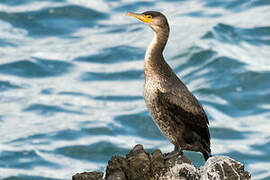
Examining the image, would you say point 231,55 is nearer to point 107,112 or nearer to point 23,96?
point 107,112

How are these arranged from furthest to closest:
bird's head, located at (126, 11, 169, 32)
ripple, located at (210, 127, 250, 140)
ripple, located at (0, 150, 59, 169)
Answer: ripple, located at (210, 127, 250, 140) < ripple, located at (0, 150, 59, 169) < bird's head, located at (126, 11, 169, 32)

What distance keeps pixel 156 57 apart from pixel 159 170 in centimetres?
224

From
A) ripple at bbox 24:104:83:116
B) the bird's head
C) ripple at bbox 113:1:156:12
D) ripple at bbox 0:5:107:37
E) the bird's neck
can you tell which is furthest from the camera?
ripple at bbox 113:1:156:12

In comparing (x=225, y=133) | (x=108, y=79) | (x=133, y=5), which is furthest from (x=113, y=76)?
(x=133, y=5)

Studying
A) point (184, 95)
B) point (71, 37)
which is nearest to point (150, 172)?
point (184, 95)

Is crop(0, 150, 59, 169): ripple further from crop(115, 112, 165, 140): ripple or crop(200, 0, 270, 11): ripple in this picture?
crop(200, 0, 270, 11): ripple

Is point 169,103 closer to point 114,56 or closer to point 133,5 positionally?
point 114,56

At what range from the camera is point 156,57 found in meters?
13.1

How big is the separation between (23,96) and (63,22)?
405 inches

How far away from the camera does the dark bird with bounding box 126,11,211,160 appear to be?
1286 cm

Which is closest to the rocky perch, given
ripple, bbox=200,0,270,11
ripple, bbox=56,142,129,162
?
ripple, bbox=56,142,129,162

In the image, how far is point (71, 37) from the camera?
149 feet

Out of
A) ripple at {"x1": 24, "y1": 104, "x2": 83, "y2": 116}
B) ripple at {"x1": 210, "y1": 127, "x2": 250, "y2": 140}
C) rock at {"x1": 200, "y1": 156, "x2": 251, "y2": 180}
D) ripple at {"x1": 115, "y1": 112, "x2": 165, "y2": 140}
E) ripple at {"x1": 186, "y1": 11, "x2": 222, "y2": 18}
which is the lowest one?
rock at {"x1": 200, "y1": 156, "x2": 251, "y2": 180}

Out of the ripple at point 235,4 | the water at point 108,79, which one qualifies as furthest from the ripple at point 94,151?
the ripple at point 235,4
